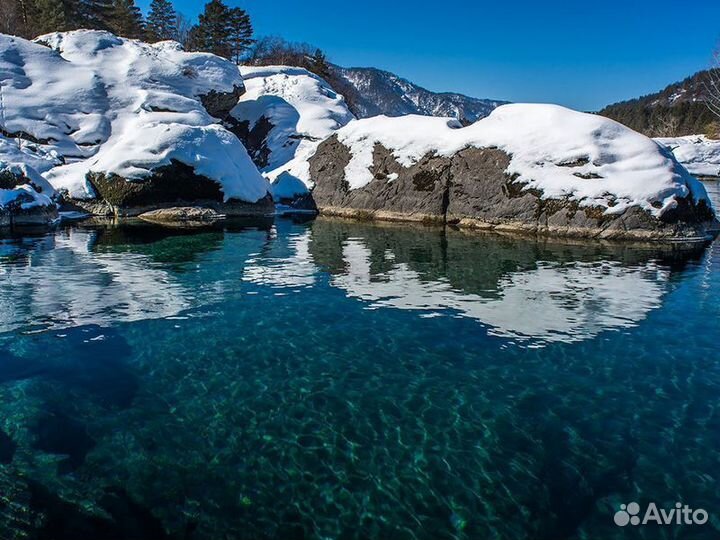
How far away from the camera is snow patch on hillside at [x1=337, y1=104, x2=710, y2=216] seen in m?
17.8

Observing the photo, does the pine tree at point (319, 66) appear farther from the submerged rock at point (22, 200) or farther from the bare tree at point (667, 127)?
the bare tree at point (667, 127)

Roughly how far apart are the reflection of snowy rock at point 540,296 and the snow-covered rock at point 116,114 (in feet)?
46.9

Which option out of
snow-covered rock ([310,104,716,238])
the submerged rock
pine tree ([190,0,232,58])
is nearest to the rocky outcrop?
snow-covered rock ([310,104,716,238])

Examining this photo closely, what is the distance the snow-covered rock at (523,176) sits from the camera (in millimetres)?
17828

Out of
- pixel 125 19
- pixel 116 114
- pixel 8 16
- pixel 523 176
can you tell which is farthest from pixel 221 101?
pixel 523 176

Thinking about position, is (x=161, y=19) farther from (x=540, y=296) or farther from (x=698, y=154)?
(x=698, y=154)

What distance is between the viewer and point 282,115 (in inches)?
1574

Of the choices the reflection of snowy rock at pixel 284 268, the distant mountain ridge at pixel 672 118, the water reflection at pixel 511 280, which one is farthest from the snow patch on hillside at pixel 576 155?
the distant mountain ridge at pixel 672 118

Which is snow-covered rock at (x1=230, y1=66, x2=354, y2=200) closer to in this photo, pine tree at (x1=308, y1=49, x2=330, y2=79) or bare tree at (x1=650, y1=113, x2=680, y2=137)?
pine tree at (x1=308, y1=49, x2=330, y2=79)

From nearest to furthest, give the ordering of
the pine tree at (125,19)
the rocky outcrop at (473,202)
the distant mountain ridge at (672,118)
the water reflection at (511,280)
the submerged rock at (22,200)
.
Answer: the water reflection at (511,280), the rocky outcrop at (473,202), the submerged rock at (22,200), the pine tree at (125,19), the distant mountain ridge at (672,118)

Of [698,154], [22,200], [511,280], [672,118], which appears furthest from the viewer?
[672,118]

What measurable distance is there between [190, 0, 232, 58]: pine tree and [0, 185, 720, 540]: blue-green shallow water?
5118 cm

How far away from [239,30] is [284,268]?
52.2 meters

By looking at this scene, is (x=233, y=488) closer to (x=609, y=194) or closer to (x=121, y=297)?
(x=121, y=297)
